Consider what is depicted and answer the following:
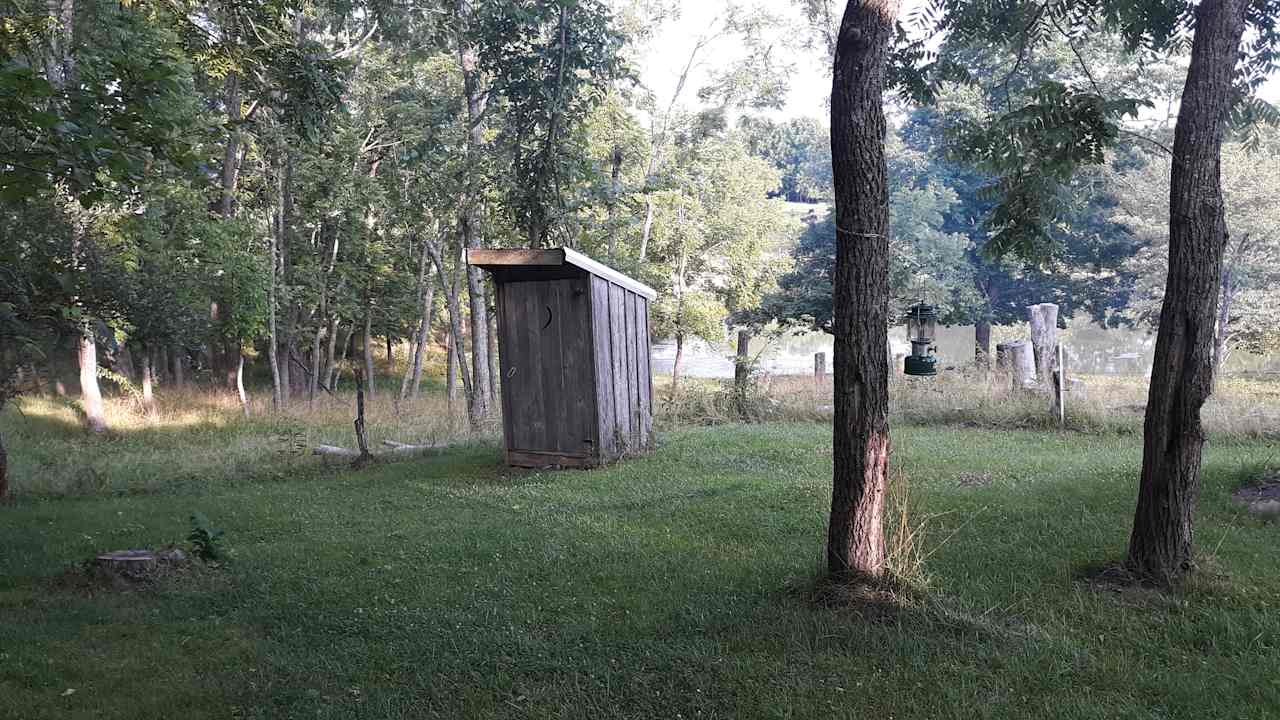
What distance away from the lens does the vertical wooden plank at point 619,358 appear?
10.4 m

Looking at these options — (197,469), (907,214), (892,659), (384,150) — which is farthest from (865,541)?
(907,214)

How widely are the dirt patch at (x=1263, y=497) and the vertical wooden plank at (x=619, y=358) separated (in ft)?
20.0

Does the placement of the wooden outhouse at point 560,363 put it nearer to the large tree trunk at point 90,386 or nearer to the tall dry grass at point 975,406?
the tall dry grass at point 975,406

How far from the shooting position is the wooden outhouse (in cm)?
998

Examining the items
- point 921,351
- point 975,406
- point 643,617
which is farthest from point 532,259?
point 975,406

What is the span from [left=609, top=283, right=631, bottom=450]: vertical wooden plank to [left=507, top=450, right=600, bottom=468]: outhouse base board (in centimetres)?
56

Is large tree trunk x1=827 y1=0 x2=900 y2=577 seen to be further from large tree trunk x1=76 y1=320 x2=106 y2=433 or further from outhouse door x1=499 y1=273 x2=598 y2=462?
large tree trunk x1=76 y1=320 x2=106 y2=433

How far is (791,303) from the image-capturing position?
77.4 feet

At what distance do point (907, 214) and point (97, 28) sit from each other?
20830 millimetres

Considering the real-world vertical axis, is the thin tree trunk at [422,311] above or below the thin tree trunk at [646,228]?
below

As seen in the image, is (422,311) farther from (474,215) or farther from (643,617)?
(643,617)

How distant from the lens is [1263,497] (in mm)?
6660

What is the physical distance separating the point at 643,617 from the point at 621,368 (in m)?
6.31

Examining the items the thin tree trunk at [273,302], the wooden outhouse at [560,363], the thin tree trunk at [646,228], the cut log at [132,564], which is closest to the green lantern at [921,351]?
the wooden outhouse at [560,363]
